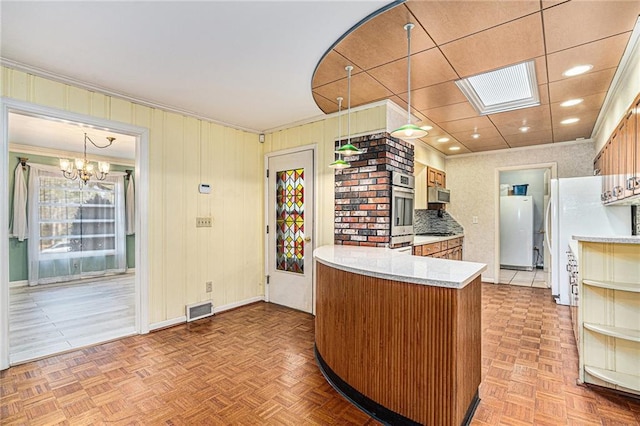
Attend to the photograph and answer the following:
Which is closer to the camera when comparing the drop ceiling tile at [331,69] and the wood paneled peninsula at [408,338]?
the wood paneled peninsula at [408,338]

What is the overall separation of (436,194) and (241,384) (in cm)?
444

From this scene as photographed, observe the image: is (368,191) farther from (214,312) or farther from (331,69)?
(214,312)

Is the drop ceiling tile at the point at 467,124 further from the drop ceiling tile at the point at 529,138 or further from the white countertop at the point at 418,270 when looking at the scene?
the white countertop at the point at 418,270

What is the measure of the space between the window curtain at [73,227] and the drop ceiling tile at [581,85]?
7.62m

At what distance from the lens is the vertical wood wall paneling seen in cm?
162

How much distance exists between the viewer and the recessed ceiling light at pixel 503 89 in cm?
281

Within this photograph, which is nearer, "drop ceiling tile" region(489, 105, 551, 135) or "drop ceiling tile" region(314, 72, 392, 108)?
"drop ceiling tile" region(314, 72, 392, 108)

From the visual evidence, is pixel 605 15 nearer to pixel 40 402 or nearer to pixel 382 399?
pixel 382 399

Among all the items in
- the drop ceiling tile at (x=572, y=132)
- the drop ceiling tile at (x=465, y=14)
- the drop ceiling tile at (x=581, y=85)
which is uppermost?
the drop ceiling tile at (x=465, y=14)

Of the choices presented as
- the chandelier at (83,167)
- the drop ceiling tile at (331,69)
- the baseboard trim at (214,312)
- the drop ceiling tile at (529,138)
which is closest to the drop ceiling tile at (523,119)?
the drop ceiling tile at (529,138)

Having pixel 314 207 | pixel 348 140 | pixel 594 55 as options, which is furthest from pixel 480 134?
pixel 314 207

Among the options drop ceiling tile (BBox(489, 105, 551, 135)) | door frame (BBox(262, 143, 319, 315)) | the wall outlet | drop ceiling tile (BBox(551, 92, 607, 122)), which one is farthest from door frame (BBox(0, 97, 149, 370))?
drop ceiling tile (BBox(551, 92, 607, 122))

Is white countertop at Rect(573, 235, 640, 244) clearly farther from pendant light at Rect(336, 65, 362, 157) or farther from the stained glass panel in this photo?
the stained glass panel

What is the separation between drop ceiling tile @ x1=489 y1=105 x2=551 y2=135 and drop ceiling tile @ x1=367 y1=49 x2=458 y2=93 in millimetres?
1459
